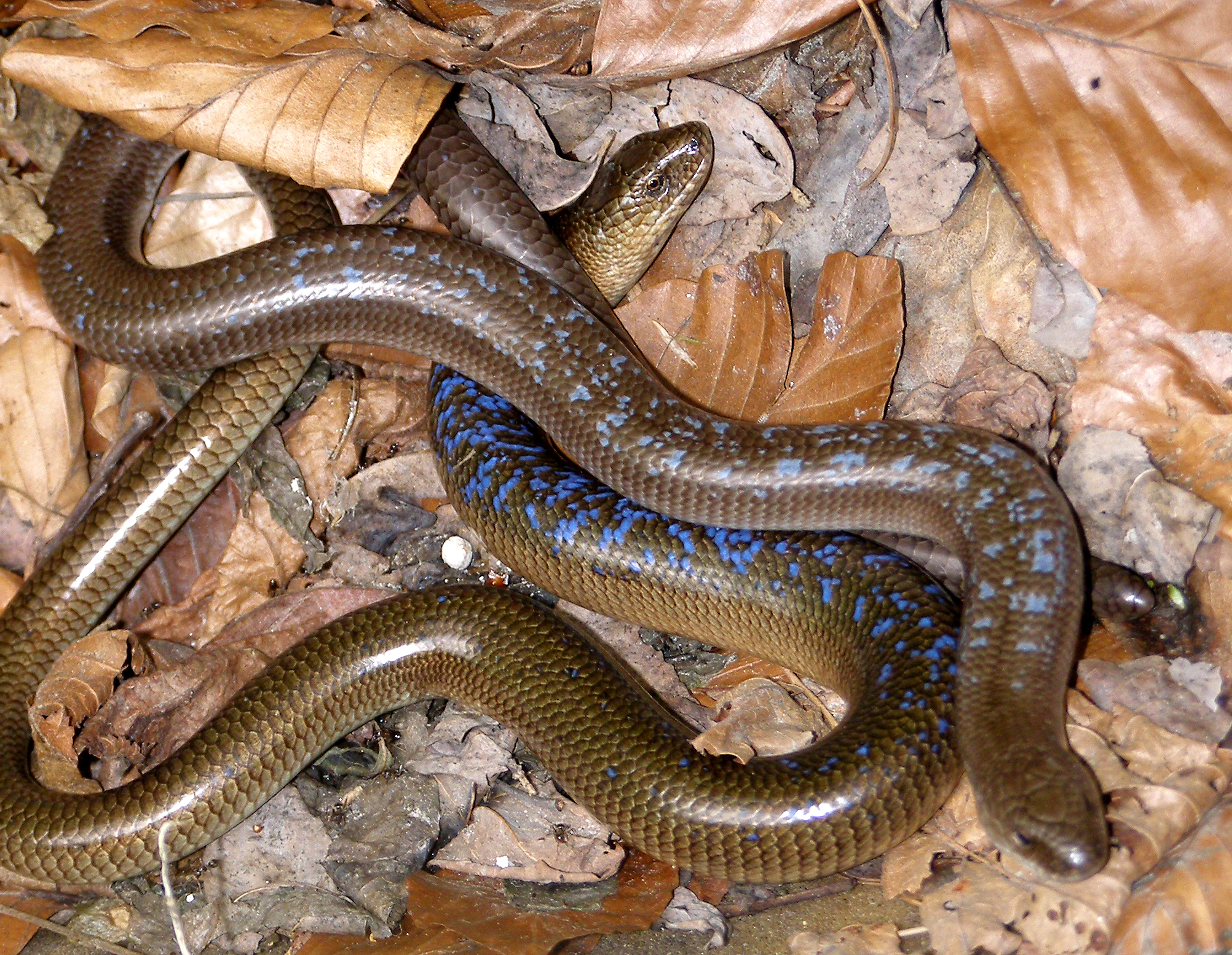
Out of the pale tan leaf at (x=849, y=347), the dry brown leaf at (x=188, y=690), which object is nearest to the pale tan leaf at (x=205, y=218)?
the dry brown leaf at (x=188, y=690)

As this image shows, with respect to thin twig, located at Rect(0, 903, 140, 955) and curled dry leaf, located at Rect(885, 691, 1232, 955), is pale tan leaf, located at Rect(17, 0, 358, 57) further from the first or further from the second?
curled dry leaf, located at Rect(885, 691, 1232, 955)

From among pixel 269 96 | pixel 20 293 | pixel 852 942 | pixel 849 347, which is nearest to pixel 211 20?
pixel 269 96

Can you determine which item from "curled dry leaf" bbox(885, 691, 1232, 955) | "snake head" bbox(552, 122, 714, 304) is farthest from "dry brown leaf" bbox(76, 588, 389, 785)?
"curled dry leaf" bbox(885, 691, 1232, 955)

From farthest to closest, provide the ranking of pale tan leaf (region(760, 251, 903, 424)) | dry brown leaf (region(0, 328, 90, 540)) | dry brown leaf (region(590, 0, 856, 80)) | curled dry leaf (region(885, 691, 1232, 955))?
dry brown leaf (region(0, 328, 90, 540))
pale tan leaf (region(760, 251, 903, 424))
dry brown leaf (region(590, 0, 856, 80))
curled dry leaf (region(885, 691, 1232, 955))

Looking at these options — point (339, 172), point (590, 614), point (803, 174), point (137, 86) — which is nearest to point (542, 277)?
point (339, 172)

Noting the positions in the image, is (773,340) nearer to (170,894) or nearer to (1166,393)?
(1166,393)

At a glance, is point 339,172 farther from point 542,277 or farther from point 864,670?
point 864,670
